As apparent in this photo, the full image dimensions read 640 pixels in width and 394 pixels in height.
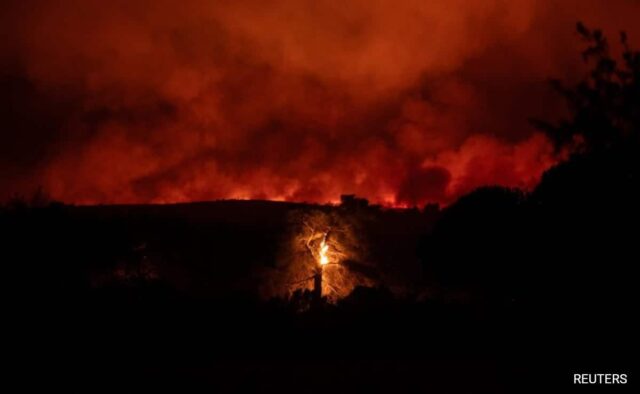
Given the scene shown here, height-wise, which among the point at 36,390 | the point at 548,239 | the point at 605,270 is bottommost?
the point at 36,390

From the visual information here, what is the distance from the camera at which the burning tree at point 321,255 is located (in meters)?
32.8

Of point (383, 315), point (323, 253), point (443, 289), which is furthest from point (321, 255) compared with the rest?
point (383, 315)

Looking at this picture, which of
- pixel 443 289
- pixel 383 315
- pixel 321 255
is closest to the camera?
pixel 383 315

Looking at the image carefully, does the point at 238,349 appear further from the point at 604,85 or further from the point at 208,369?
the point at 604,85

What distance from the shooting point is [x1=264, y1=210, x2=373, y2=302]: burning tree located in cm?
3284

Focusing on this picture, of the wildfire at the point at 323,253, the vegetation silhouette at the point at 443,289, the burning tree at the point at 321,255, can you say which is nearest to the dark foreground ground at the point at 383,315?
the vegetation silhouette at the point at 443,289

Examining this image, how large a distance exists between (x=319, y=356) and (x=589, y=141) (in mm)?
10819

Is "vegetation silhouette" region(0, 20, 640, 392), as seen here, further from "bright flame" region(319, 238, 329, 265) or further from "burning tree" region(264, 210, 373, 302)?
"bright flame" region(319, 238, 329, 265)

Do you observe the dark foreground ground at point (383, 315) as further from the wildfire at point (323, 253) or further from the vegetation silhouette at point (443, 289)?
the wildfire at point (323, 253)

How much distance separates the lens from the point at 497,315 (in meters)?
22.6

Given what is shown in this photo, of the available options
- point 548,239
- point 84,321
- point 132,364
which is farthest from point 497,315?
point 84,321

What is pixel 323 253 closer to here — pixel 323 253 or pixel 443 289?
pixel 323 253

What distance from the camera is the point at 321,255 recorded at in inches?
1313

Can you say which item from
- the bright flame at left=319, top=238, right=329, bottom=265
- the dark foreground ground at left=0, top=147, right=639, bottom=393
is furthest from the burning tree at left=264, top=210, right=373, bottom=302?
the dark foreground ground at left=0, top=147, right=639, bottom=393
